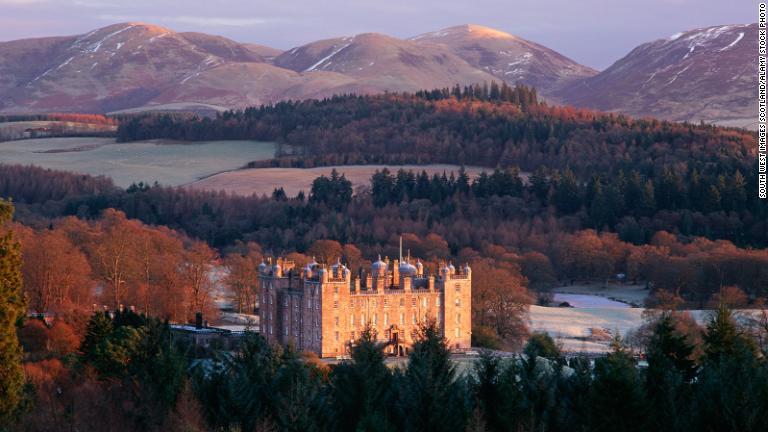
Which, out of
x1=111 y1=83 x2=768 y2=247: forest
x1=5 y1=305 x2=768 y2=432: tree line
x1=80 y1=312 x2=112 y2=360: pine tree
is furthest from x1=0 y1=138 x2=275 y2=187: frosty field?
x1=5 y1=305 x2=768 y2=432: tree line

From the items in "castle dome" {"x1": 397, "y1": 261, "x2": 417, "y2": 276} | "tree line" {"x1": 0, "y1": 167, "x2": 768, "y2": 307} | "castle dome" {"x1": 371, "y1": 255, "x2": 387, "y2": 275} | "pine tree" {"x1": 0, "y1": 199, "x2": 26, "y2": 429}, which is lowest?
"tree line" {"x1": 0, "y1": 167, "x2": 768, "y2": 307}

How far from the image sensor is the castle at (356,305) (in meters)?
75.5

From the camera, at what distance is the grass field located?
160000 millimetres

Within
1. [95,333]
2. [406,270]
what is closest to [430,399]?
[95,333]

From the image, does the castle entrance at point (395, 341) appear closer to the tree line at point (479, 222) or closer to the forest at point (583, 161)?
the tree line at point (479, 222)

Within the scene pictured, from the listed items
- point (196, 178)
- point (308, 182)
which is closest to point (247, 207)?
point (308, 182)

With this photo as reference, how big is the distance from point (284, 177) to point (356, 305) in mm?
90960

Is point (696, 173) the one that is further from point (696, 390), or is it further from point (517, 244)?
point (696, 390)

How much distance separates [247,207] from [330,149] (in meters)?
47.0

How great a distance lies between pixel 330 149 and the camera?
191m

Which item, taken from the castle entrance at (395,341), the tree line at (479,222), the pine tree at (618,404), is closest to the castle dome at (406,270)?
the castle entrance at (395,341)

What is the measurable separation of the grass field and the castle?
76.3 meters

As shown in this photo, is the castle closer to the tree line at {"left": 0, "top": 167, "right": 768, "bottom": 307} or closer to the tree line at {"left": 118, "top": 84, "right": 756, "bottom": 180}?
the tree line at {"left": 0, "top": 167, "right": 768, "bottom": 307}

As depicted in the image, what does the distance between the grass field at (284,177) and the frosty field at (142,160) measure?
4276mm
